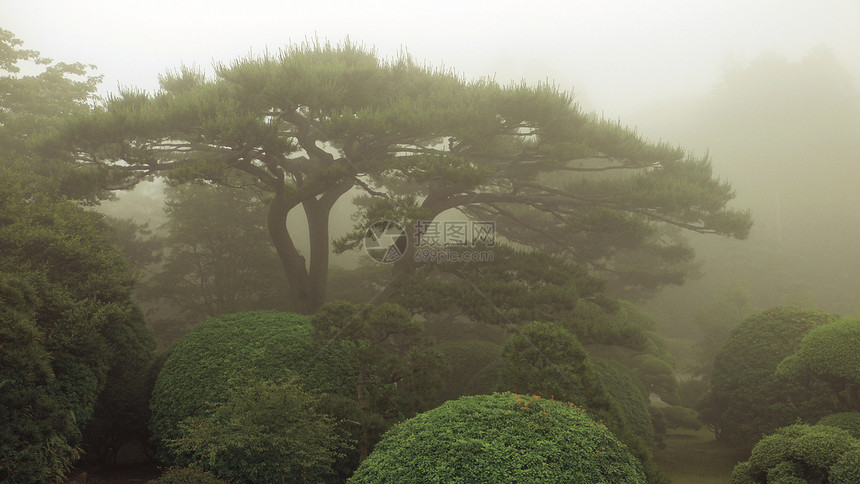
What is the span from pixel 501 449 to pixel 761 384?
9.16 meters

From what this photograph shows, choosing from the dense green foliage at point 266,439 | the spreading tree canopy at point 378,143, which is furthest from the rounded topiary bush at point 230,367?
the spreading tree canopy at point 378,143

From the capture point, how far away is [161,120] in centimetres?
1202

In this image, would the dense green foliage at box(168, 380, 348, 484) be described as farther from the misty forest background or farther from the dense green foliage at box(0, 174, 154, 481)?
the dense green foliage at box(0, 174, 154, 481)

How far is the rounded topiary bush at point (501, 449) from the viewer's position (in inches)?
209

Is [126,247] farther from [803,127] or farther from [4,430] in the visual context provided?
[803,127]

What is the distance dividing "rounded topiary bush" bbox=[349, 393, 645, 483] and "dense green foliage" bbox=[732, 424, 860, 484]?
9.65 feet

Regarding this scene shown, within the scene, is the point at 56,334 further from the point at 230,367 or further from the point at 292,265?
the point at 292,265

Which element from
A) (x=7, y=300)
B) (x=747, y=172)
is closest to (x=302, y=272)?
(x=7, y=300)

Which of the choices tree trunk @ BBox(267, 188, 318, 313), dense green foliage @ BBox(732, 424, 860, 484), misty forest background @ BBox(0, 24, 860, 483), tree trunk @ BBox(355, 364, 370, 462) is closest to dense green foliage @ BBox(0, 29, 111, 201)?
misty forest background @ BBox(0, 24, 860, 483)

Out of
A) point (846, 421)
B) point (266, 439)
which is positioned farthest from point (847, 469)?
point (266, 439)

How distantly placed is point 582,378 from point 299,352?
18.2 ft

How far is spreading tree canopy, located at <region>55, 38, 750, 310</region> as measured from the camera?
1208 cm

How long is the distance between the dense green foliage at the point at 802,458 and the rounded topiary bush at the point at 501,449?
2.94 meters

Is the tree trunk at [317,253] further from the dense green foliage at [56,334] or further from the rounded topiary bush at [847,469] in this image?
the rounded topiary bush at [847,469]
